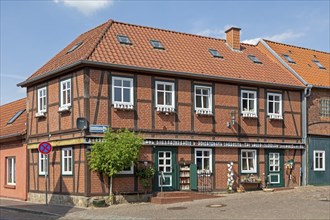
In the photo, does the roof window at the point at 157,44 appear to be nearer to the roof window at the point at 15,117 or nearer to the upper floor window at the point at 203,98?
the upper floor window at the point at 203,98

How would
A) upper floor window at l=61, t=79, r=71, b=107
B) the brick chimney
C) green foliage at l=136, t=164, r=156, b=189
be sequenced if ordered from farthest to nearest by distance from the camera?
the brick chimney, upper floor window at l=61, t=79, r=71, b=107, green foliage at l=136, t=164, r=156, b=189

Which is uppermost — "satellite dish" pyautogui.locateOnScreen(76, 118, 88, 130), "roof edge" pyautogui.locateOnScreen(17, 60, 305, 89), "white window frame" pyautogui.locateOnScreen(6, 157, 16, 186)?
"roof edge" pyautogui.locateOnScreen(17, 60, 305, 89)

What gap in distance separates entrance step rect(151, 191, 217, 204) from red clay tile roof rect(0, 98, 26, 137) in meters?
8.14

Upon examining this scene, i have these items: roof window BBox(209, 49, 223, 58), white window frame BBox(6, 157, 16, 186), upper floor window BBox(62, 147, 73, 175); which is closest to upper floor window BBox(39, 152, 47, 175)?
upper floor window BBox(62, 147, 73, 175)

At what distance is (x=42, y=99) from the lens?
82.9 ft

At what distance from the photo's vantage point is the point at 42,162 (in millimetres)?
25203

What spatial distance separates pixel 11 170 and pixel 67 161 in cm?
693

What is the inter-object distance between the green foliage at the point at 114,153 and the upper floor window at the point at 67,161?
170 centimetres

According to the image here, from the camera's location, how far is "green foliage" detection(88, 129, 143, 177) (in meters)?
21.0

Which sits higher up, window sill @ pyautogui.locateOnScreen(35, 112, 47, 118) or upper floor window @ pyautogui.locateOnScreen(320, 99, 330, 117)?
upper floor window @ pyautogui.locateOnScreen(320, 99, 330, 117)

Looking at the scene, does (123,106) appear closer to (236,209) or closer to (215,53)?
(236,209)

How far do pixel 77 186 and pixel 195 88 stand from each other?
6982 millimetres

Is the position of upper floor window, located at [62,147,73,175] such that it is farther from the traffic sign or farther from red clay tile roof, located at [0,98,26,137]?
red clay tile roof, located at [0,98,26,137]

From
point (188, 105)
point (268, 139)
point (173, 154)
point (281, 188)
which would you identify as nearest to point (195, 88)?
point (188, 105)
